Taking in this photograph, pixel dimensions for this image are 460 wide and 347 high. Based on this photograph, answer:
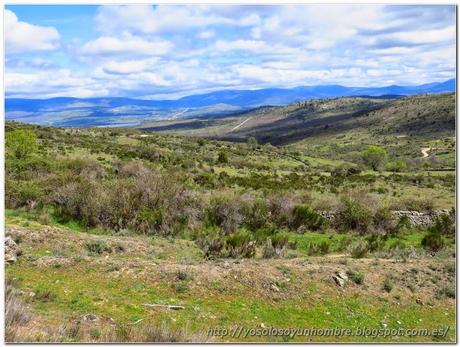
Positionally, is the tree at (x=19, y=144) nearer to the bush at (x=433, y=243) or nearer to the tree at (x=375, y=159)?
the bush at (x=433, y=243)

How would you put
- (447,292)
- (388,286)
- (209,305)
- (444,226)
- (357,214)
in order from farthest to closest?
(444,226)
(357,214)
(447,292)
(388,286)
(209,305)

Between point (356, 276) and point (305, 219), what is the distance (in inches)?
399

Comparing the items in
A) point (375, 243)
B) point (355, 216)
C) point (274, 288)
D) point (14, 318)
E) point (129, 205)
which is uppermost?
point (14, 318)

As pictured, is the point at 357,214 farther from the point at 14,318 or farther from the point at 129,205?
the point at 14,318

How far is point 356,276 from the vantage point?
11969mm

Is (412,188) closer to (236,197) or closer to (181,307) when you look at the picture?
(236,197)

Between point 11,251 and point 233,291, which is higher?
point 11,251

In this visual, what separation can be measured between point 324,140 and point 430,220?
396 feet

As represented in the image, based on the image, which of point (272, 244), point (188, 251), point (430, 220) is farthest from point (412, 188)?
point (188, 251)

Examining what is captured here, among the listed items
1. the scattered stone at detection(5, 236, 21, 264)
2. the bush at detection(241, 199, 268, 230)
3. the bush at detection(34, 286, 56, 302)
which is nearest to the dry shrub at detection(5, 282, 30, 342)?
the bush at detection(34, 286, 56, 302)

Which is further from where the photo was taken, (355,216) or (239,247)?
(355,216)

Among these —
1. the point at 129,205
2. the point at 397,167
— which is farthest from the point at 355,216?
the point at 397,167

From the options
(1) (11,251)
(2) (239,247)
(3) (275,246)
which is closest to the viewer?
(1) (11,251)

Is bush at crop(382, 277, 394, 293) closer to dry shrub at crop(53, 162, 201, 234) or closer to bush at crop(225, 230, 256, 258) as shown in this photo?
bush at crop(225, 230, 256, 258)
